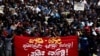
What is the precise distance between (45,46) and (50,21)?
166 inches

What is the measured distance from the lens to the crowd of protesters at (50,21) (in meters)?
23.0

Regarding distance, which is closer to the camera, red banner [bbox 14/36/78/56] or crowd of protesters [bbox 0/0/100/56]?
red banner [bbox 14/36/78/56]

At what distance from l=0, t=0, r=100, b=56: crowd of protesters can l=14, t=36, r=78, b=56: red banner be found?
42cm

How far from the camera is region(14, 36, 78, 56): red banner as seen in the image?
22.3 meters

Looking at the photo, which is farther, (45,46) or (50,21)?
(50,21)

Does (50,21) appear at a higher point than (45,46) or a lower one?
lower

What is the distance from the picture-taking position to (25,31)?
78.0 feet

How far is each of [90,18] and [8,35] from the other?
18.5 ft

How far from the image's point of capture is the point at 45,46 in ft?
73.4

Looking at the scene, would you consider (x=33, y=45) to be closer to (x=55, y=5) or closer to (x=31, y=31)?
(x=31, y=31)

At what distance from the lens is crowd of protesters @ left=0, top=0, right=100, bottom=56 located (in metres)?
23.0

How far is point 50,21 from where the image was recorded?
2645 centimetres

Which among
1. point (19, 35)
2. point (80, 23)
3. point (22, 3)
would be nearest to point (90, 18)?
point (80, 23)

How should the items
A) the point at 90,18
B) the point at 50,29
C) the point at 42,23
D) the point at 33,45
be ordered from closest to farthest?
1. the point at 33,45
2. the point at 50,29
3. the point at 42,23
4. the point at 90,18
